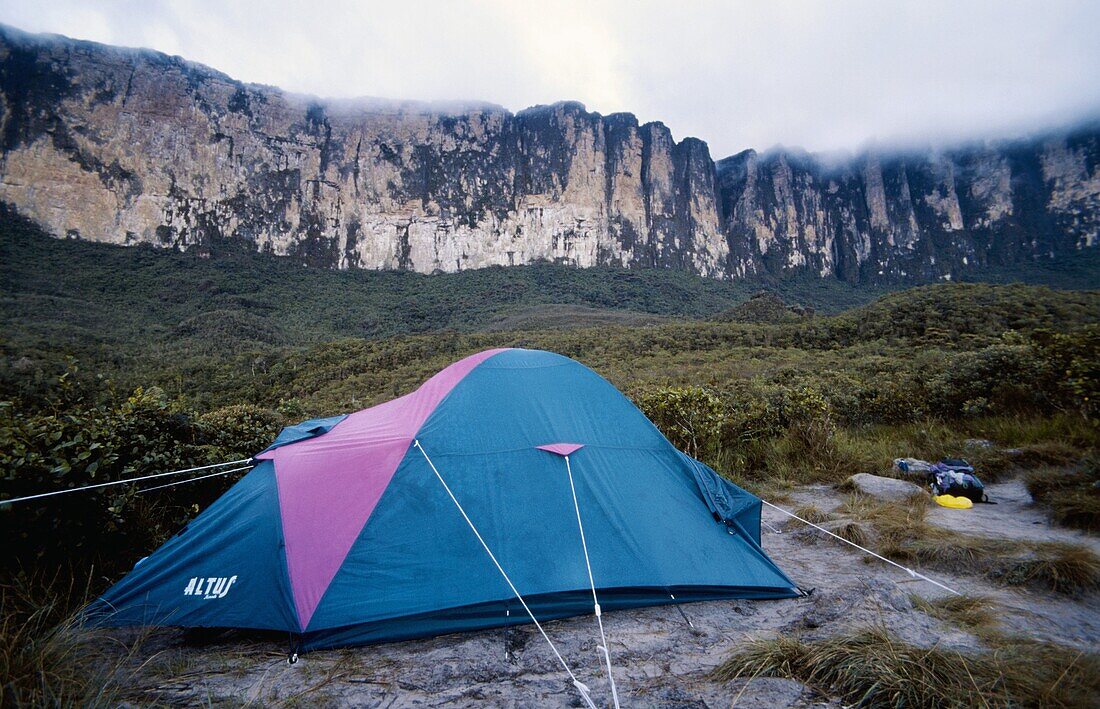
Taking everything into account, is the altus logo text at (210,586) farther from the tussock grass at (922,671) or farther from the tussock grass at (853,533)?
the tussock grass at (853,533)

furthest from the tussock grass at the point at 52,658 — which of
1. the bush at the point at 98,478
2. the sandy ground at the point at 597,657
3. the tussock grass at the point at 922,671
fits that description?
the tussock grass at the point at 922,671

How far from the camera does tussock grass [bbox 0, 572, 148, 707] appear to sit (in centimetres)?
156

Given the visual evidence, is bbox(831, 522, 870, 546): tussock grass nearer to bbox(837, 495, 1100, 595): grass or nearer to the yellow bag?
bbox(837, 495, 1100, 595): grass

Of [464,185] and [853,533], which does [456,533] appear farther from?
[464,185]

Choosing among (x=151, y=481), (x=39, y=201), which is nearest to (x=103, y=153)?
(x=39, y=201)

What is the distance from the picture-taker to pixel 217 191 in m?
74.0

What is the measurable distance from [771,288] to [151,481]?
99720mm

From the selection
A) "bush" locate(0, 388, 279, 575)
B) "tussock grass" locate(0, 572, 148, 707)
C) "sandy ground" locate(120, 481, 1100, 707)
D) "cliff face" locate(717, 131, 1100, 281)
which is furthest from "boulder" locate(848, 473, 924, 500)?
"cliff face" locate(717, 131, 1100, 281)

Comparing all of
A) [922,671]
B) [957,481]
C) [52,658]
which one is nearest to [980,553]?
[957,481]

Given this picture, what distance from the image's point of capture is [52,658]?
1775mm

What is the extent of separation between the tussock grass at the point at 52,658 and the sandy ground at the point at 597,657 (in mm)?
168

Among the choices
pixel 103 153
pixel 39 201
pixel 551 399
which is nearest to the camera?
pixel 551 399

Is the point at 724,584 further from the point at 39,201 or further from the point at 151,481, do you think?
the point at 39,201

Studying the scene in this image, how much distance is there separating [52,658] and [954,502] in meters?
5.50
